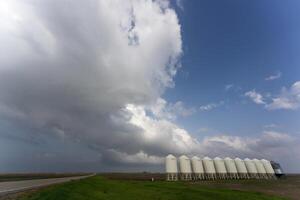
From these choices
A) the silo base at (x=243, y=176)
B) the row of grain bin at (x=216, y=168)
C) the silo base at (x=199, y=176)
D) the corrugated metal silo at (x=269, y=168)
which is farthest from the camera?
the corrugated metal silo at (x=269, y=168)

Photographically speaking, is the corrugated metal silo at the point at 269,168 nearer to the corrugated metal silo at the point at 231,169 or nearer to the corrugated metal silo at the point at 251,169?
the corrugated metal silo at the point at 251,169

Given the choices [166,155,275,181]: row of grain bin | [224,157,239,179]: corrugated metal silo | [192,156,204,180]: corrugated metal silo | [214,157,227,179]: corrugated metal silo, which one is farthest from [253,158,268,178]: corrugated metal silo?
[192,156,204,180]: corrugated metal silo

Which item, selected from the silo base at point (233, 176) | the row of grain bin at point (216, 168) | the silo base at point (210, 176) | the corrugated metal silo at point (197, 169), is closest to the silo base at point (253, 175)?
the row of grain bin at point (216, 168)

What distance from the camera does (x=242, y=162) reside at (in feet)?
393

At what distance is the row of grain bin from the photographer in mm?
105125

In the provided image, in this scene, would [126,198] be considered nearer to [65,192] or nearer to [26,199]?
[65,192]

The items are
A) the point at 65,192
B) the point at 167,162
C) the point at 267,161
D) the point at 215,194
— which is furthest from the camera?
the point at 267,161

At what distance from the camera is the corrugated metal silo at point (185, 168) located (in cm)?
10512

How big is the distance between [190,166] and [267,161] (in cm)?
4451

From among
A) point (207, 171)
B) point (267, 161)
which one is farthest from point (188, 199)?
point (267, 161)

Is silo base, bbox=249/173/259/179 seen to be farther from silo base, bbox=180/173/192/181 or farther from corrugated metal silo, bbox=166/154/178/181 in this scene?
corrugated metal silo, bbox=166/154/178/181

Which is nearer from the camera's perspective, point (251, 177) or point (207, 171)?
point (207, 171)

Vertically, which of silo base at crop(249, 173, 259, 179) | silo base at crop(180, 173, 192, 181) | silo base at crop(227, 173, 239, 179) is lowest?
silo base at crop(180, 173, 192, 181)

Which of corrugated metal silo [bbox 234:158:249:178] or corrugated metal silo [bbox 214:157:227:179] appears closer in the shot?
corrugated metal silo [bbox 214:157:227:179]
